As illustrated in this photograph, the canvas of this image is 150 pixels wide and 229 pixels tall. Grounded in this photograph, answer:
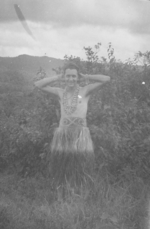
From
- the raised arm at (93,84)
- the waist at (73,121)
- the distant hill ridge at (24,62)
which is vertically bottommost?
the waist at (73,121)

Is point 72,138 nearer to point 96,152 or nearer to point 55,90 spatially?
point 55,90

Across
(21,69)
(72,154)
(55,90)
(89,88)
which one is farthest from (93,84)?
(21,69)

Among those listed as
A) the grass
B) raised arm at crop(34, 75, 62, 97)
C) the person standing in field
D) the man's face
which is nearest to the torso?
the person standing in field

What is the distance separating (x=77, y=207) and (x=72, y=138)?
2.66 ft

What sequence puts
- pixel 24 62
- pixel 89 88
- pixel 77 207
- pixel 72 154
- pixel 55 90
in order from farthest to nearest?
pixel 24 62
pixel 55 90
pixel 89 88
pixel 72 154
pixel 77 207

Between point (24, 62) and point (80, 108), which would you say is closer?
point (80, 108)

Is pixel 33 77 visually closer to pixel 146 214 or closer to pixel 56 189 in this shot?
pixel 56 189

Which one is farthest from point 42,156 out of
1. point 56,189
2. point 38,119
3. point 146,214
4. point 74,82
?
point 146,214

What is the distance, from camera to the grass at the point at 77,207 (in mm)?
2816

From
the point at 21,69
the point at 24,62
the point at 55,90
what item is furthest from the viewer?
the point at 21,69

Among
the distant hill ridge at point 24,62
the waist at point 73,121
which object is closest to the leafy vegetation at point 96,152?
the distant hill ridge at point 24,62

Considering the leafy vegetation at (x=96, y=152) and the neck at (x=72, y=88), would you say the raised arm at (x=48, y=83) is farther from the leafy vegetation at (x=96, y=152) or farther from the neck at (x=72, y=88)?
the leafy vegetation at (x=96, y=152)

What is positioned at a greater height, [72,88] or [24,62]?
[24,62]

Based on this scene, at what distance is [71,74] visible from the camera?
3609 mm
